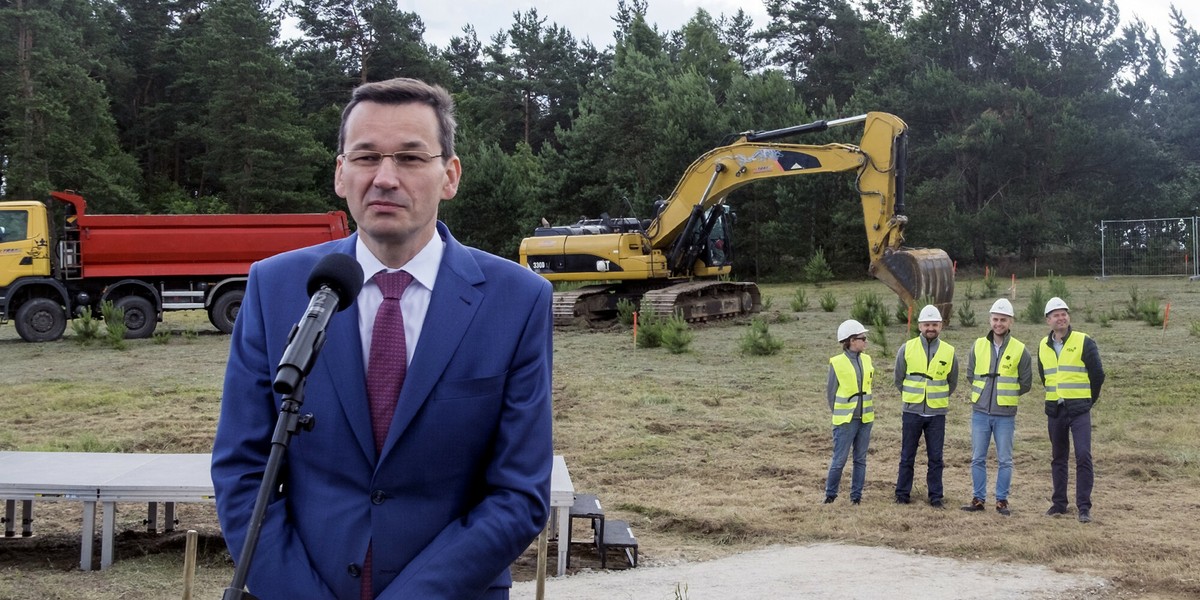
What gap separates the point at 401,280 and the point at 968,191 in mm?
45940

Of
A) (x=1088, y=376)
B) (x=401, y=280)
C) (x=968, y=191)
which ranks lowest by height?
(x=1088, y=376)

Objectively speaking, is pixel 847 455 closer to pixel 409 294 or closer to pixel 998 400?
pixel 998 400

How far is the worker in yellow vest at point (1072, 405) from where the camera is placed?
29.6 ft

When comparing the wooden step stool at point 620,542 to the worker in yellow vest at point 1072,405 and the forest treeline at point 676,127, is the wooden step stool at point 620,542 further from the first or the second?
the forest treeline at point 676,127

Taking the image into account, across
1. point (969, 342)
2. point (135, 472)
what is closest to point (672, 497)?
point (135, 472)

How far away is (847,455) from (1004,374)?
133 centimetres

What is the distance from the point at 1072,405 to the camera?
30.0 feet

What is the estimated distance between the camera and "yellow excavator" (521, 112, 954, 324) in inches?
827

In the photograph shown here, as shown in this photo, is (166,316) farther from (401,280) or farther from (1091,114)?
(1091,114)

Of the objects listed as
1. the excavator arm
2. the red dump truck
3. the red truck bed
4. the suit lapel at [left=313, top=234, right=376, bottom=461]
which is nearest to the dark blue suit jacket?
the suit lapel at [left=313, top=234, right=376, bottom=461]

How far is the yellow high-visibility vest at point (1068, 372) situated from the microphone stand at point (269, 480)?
820 centimetres

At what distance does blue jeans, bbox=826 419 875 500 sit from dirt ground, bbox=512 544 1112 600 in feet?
5.44

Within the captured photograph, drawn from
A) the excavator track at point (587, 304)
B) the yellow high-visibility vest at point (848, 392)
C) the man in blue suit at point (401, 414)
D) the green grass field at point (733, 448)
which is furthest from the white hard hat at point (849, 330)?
the excavator track at point (587, 304)

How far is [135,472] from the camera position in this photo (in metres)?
7.77
